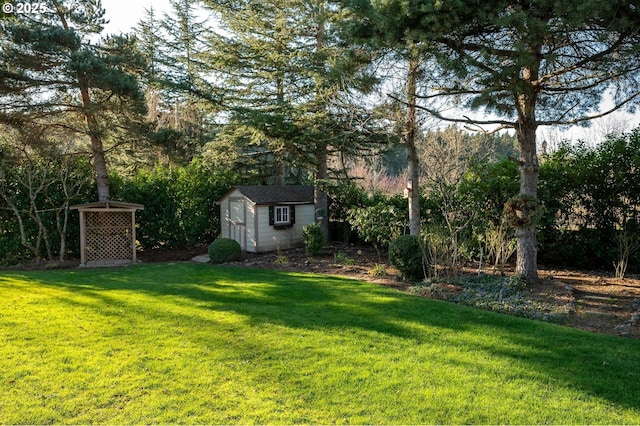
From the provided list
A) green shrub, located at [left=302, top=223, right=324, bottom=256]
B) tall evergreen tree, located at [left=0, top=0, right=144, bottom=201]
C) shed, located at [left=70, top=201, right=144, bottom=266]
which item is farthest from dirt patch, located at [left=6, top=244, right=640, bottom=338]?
tall evergreen tree, located at [left=0, top=0, right=144, bottom=201]

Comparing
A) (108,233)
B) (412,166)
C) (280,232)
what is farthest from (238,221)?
(412,166)

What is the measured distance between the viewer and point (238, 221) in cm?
1198

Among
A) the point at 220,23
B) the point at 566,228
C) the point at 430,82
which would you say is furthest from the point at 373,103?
the point at 220,23

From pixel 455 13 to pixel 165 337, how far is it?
551 centimetres

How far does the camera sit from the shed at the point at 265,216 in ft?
38.0

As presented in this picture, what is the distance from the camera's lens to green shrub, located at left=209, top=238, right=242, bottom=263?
10.3m

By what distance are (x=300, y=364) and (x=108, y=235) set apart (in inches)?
350

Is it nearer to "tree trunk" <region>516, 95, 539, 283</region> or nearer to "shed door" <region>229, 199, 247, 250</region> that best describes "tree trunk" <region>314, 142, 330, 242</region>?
"shed door" <region>229, 199, 247, 250</region>

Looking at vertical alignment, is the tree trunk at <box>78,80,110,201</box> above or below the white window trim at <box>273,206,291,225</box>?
above

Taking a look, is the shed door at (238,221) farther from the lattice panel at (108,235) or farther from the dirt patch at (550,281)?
the lattice panel at (108,235)

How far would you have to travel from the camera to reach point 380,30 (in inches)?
241

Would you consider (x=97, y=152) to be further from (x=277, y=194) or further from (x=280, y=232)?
(x=280, y=232)

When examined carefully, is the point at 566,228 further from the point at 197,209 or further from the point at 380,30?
the point at 197,209

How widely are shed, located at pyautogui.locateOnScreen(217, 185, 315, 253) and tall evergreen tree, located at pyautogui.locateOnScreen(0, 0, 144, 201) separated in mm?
3394
